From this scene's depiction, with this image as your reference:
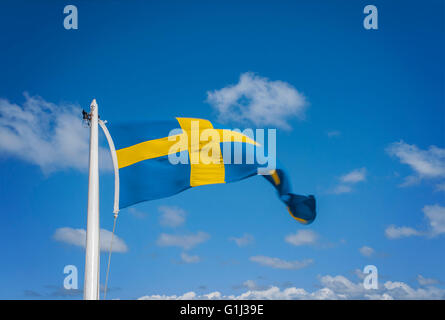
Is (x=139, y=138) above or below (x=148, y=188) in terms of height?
above

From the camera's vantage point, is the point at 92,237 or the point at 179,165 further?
the point at 179,165

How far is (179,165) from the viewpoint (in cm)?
2133

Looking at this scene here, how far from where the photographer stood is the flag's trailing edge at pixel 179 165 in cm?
2034

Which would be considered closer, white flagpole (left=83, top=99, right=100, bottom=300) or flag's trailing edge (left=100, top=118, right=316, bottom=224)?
white flagpole (left=83, top=99, right=100, bottom=300)

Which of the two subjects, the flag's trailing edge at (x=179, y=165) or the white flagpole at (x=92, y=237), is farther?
the flag's trailing edge at (x=179, y=165)

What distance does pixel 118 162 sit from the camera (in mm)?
20781

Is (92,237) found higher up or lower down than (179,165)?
lower down

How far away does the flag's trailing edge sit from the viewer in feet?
66.7
